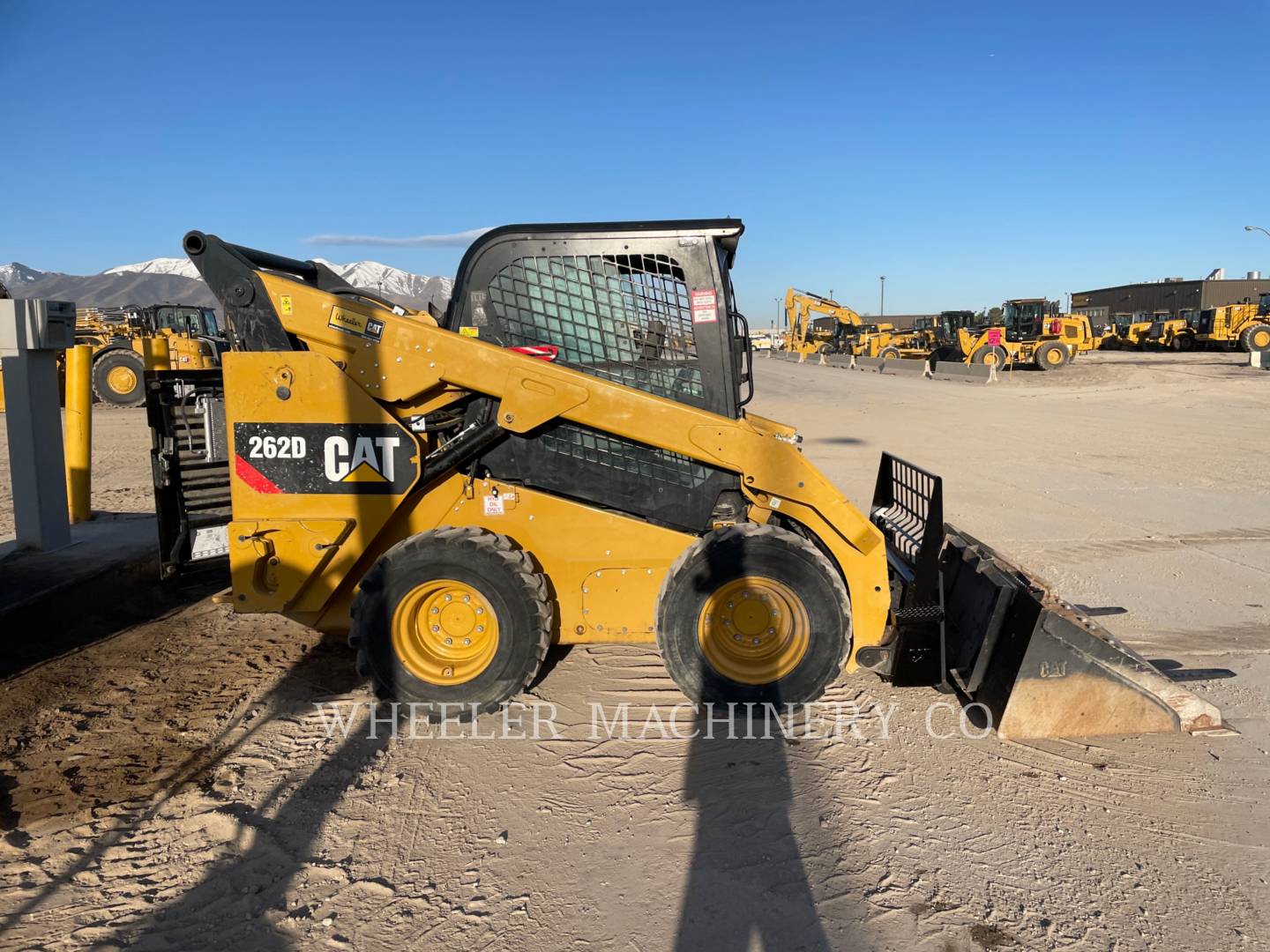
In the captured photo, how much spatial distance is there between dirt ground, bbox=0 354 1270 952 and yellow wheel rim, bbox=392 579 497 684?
36cm

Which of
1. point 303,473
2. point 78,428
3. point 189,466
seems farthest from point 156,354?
point 78,428

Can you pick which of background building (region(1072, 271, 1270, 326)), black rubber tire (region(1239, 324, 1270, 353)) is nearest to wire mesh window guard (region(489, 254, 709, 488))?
black rubber tire (region(1239, 324, 1270, 353))

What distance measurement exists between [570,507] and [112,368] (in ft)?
69.7

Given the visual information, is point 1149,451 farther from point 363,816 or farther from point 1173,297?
point 1173,297

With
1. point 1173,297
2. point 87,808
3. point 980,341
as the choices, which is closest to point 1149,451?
point 87,808

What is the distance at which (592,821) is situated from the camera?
3.29 metres

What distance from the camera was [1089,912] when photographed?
272 cm

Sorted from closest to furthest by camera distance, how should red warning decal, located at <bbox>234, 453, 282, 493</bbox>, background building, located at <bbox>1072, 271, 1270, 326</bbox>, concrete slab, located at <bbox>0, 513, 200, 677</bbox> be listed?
red warning decal, located at <bbox>234, 453, 282, 493</bbox> < concrete slab, located at <bbox>0, 513, 200, 677</bbox> < background building, located at <bbox>1072, 271, 1270, 326</bbox>

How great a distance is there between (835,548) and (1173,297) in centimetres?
7605

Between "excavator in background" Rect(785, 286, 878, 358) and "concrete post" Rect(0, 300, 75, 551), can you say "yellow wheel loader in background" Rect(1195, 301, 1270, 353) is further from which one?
"concrete post" Rect(0, 300, 75, 551)

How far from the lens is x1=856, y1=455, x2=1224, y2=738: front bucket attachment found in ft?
12.2

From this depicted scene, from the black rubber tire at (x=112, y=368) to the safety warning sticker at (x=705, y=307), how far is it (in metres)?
20.8

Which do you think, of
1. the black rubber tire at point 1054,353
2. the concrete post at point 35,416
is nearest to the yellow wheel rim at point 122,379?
the concrete post at point 35,416

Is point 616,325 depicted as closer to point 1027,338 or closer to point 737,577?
point 737,577
